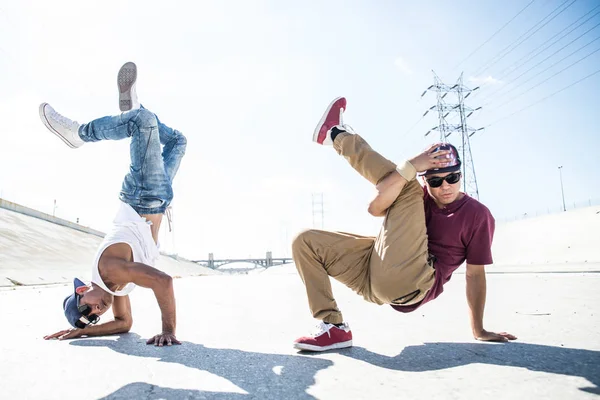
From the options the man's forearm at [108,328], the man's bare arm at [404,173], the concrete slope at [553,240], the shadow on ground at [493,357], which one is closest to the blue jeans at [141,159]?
the man's forearm at [108,328]

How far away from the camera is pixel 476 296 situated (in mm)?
2230

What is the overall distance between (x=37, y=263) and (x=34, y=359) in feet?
42.3

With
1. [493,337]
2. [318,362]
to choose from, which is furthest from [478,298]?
[318,362]

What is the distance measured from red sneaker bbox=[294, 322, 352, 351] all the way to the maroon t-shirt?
48 centimetres

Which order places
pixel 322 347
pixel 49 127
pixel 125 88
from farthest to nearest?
1. pixel 49 127
2. pixel 125 88
3. pixel 322 347

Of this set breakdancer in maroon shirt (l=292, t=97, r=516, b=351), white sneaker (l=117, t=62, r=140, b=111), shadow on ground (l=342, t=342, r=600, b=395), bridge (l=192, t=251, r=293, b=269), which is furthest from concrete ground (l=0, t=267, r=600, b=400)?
bridge (l=192, t=251, r=293, b=269)

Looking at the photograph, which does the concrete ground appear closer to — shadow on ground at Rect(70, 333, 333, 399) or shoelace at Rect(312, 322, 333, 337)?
shadow on ground at Rect(70, 333, 333, 399)

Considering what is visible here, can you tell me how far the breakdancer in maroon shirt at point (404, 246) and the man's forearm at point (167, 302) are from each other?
2.41 ft

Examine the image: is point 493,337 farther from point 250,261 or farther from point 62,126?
point 250,261

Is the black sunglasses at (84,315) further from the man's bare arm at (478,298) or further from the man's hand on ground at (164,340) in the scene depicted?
the man's bare arm at (478,298)

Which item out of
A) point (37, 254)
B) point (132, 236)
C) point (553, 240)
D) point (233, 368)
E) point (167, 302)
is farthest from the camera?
point (553, 240)

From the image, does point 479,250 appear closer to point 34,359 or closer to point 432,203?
point 432,203

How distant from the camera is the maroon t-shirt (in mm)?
2207

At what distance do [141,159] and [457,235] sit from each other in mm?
2032
